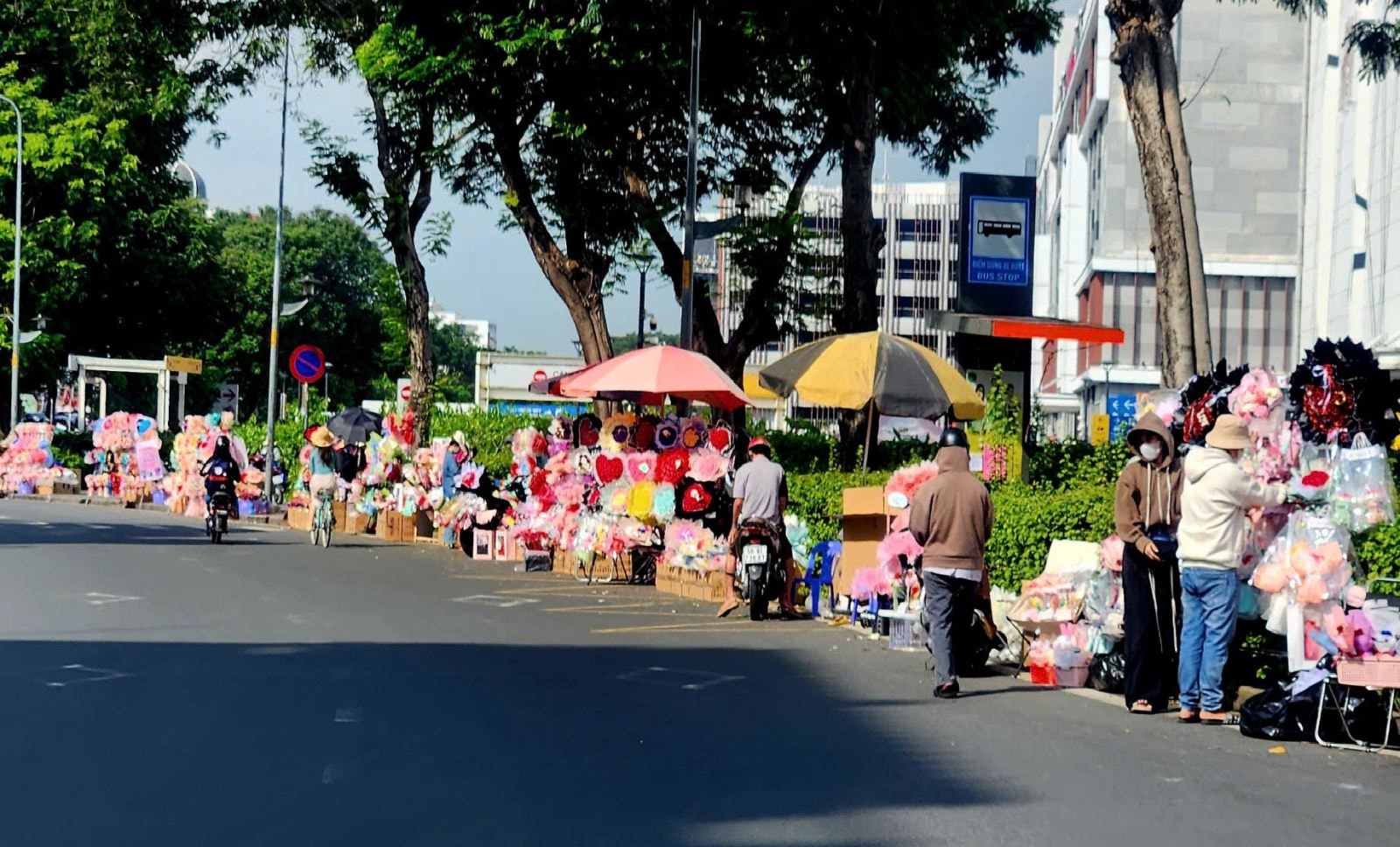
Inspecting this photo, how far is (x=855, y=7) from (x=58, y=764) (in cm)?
1850

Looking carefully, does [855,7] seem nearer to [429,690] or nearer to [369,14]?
[369,14]

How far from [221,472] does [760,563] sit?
12500 millimetres

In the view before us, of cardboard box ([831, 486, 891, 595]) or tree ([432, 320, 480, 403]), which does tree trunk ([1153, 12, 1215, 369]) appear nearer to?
cardboard box ([831, 486, 891, 595])

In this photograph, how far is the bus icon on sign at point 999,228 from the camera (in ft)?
88.9

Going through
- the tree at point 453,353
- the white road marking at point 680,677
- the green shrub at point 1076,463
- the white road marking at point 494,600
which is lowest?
the white road marking at point 494,600

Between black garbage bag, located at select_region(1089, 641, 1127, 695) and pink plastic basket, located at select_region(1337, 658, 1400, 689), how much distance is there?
2.62 metres

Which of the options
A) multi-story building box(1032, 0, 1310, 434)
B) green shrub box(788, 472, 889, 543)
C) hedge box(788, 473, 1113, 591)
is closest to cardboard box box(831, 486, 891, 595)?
hedge box(788, 473, 1113, 591)

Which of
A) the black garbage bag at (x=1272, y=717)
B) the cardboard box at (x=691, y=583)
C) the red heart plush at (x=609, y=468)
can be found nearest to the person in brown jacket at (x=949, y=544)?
the black garbage bag at (x=1272, y=717)

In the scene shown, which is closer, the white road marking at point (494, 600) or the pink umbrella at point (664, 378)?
the white road marking at point (494, 600)

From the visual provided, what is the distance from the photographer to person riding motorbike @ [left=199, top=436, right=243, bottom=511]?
26.9 meters

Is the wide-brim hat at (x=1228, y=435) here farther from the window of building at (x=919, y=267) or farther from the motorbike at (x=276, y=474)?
the window of building at (x=919, y=267)

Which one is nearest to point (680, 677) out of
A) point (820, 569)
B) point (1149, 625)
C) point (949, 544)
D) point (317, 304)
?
point (949, 544)

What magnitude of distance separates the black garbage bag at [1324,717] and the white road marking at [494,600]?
8.93 metres

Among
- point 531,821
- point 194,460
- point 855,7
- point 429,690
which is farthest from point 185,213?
point 531,821
